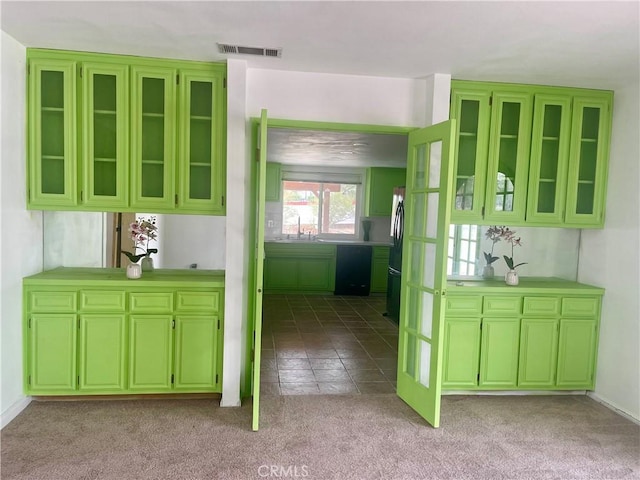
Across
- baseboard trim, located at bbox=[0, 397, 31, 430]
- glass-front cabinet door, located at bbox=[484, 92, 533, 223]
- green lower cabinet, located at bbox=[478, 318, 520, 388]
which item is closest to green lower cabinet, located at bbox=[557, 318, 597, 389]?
green lower cabinet, located at bbox=[478, 318, 520, 388]

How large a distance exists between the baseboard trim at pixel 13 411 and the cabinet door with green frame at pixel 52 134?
137cm

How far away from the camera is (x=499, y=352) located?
3621 mm

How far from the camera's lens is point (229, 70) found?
3.22 metres

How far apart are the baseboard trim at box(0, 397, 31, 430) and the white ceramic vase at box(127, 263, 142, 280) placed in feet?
3.61

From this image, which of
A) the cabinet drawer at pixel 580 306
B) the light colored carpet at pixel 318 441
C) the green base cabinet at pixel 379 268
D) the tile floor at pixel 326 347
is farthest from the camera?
the green base cabinet at pixel 379 268

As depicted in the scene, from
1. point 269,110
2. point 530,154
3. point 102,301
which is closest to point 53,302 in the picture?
point 102,301

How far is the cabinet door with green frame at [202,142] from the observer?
10.8 ft

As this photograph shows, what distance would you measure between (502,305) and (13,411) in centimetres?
361

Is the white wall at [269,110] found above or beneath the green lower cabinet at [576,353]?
above

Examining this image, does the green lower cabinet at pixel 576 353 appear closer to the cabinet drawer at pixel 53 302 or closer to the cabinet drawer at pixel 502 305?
the cabinet drawer at pixel 502 305

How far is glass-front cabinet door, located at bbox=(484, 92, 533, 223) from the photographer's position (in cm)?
357

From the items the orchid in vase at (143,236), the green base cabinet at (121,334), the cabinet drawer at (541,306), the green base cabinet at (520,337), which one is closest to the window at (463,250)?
the green base cabinet at (520,337)

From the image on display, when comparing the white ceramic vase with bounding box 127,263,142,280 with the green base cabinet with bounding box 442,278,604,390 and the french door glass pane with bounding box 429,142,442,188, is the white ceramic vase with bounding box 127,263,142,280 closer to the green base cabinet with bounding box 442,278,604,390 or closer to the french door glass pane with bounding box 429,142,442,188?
the french door glass pane with bounding box 429,142,442,188

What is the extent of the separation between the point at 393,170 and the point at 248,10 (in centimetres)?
602
